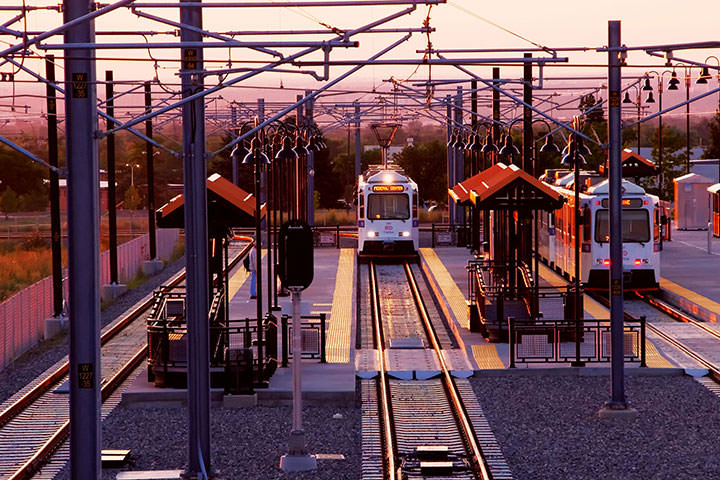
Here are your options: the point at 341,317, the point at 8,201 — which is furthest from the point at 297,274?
the point at 8,201

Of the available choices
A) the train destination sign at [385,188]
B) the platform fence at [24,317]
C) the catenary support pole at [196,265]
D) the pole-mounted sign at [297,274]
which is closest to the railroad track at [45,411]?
the platform fence at [24,317]

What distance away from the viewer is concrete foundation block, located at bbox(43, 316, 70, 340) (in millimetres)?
27266

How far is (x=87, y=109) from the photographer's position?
11.0 meters

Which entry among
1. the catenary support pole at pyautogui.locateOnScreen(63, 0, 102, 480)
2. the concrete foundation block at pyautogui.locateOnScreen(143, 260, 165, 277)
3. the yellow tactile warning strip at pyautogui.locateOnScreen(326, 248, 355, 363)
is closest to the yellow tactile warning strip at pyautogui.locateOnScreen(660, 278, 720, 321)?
the yellow tactile warning strip at pyautogui.locateOnScreen(326, 248, 355, 363)

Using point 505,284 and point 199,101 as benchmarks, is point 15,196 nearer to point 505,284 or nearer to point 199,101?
point 505,284

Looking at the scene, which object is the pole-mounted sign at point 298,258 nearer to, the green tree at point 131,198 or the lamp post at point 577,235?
the lamp post at point 577,235

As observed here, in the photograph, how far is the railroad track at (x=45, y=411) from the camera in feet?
51.4

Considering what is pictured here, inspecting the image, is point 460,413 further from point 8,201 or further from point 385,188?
point 8,201

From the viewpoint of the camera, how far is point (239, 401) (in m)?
18.7

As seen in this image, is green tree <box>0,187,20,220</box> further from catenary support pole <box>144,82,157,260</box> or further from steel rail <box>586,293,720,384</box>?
steel rail <box>586,293,720,384</box>

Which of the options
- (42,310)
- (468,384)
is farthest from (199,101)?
(42,310)

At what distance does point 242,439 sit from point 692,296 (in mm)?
19161

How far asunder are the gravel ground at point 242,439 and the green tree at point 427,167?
287 ft

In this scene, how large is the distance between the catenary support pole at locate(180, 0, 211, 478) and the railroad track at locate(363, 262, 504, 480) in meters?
2.07
